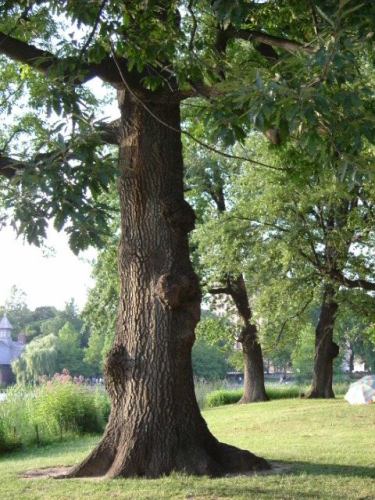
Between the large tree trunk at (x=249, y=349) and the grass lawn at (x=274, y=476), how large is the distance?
390 inches

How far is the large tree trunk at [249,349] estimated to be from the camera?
26719 mm

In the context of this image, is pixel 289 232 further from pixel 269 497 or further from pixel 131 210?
pixel 269 497

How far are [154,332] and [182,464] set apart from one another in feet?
5.07

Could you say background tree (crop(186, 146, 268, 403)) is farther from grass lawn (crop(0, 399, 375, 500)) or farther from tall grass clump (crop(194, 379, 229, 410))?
grass lawn (crop(0, 399, 375, 500))

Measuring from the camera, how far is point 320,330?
1022 inches

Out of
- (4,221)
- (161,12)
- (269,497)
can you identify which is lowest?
(269,497)

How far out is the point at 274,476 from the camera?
8141 mm

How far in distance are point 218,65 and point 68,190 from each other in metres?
2.80

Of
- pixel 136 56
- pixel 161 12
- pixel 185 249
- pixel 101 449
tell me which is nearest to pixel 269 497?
pixel 101 449

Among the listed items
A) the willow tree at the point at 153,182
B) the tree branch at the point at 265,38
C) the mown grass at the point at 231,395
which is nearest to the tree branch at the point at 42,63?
the willow tree at the point at 153,182

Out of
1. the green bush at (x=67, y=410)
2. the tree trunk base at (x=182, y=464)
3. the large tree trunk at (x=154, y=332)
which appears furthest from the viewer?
the green bush at (x=67, y=410)

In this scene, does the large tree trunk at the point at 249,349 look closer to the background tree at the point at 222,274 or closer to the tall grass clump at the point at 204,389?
the background tree at the point at 222,274

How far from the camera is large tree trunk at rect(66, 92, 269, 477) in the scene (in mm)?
8328

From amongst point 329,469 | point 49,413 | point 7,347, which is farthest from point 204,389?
point 7,347
